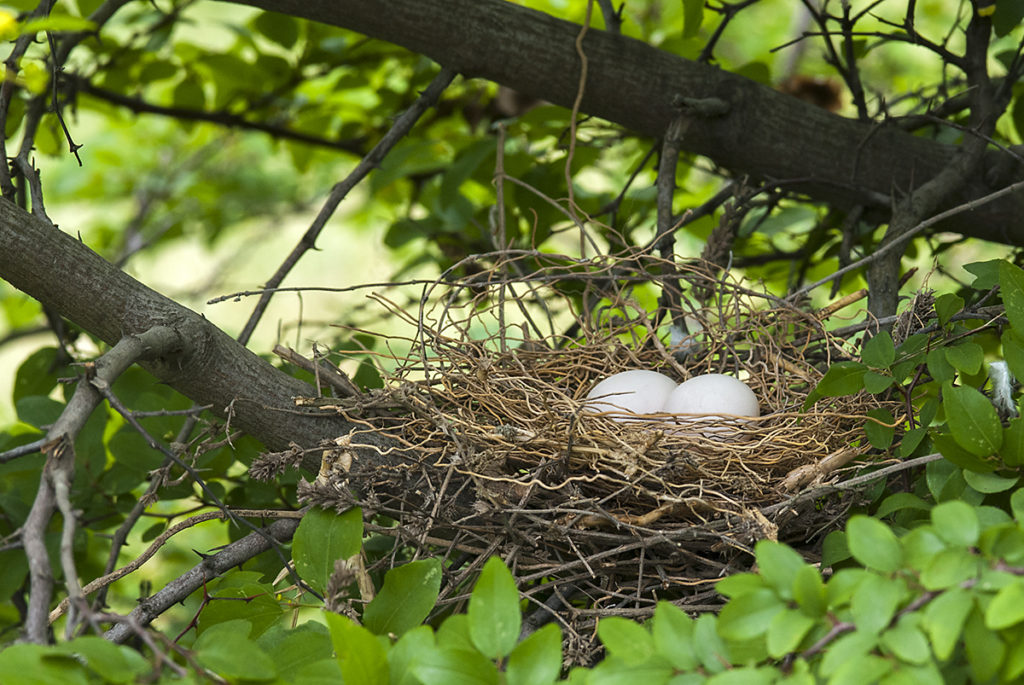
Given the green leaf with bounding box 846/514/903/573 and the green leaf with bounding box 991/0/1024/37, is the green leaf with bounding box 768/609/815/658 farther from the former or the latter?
the green leaf with bounding box 991/0/1024/37

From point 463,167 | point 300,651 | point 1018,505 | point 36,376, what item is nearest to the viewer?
point 1018,505

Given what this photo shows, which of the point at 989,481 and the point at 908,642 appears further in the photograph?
the point at 989,481

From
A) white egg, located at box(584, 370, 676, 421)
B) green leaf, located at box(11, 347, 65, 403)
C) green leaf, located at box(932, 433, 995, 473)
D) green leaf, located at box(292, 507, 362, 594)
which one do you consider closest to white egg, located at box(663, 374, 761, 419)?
white egg, located at box(584, 370, 676, 421)

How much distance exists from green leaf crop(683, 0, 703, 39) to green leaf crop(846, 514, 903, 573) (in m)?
0.92

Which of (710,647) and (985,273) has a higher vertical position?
(985,273)

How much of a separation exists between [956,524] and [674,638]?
17 centimetres

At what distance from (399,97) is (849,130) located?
95 centimetres

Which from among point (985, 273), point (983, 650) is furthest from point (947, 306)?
point (983, 650)

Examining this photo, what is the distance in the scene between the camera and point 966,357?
808 mm

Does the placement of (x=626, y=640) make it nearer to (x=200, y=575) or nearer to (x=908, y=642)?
(x=908, y=642)

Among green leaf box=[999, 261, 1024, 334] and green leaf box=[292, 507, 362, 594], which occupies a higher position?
green leaf box=[999, 261, 1024, 334]

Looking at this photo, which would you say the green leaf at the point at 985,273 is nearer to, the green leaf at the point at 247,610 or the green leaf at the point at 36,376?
the green leaf at the point at 247,610

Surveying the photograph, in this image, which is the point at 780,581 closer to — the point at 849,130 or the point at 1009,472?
the point at 1009,472

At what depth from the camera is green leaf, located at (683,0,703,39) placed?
4.12 ft
